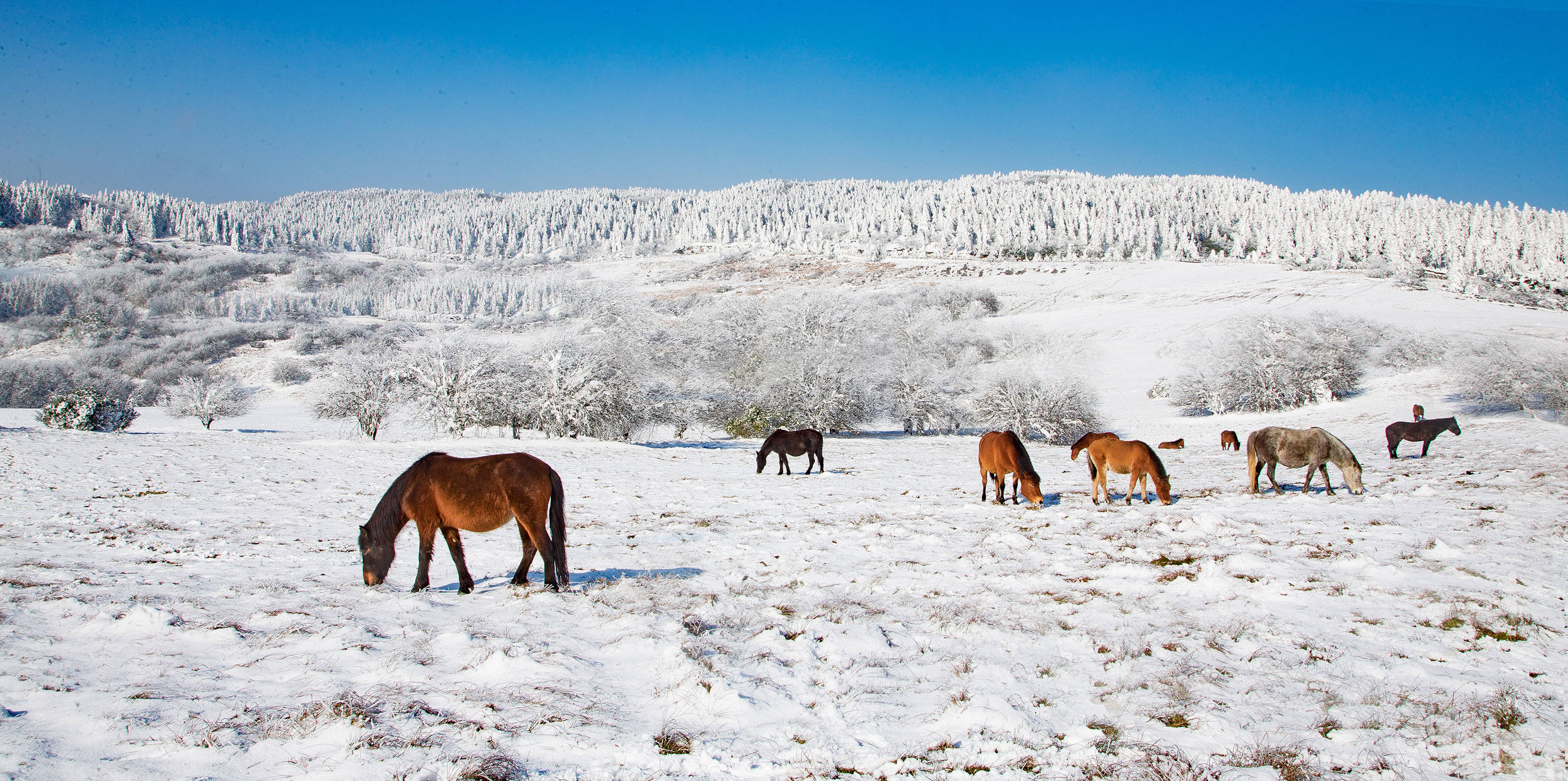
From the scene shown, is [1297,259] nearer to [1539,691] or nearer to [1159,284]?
[1159,284]

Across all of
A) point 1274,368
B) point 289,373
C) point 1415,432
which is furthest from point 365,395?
point 1274,368

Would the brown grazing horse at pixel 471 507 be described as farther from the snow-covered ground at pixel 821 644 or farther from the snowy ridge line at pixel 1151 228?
the snowy ridge line at pixel 1151 228

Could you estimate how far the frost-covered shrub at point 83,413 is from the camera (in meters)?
32.5

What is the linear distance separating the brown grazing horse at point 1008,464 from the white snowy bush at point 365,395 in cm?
3236

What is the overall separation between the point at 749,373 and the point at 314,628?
3537 centimetres

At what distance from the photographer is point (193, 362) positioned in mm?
72562

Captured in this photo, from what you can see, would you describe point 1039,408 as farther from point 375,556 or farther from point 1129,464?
point 375,556

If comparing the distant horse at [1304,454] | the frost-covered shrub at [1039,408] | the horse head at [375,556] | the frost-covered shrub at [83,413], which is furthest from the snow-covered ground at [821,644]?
the frost-covered shrub at [83,413]

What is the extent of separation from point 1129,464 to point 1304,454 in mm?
3467

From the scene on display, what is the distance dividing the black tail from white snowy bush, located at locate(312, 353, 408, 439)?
33125 mm

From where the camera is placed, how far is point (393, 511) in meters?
6.96

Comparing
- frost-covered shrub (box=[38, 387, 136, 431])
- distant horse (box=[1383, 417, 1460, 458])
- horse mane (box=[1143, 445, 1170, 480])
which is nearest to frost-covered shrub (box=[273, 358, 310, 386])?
frost-covered shrub (box=[38, 387, 136, 431])

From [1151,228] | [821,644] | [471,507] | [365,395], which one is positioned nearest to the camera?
[821,644]

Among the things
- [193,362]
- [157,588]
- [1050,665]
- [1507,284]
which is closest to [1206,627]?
[1050,665]
